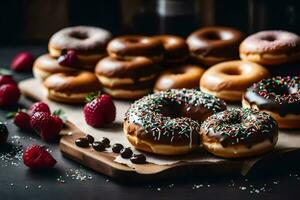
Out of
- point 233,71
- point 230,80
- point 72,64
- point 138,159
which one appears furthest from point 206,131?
point 72,64

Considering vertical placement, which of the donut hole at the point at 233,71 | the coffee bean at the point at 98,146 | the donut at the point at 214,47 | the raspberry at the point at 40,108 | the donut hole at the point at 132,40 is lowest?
the coffee bean at the point at 98,146

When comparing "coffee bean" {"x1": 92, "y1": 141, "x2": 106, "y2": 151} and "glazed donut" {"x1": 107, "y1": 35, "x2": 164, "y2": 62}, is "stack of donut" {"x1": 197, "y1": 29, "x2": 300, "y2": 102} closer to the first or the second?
"glazed donut" {"x1": 107, "y1": 35, "x2": 164, "y2": 62}

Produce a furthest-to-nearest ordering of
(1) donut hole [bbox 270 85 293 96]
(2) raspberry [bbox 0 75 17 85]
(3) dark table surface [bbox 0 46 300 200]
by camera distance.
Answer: (2) raspberry [bbox 0 75 17 85] → (1) donut hole [bbox 270 85 293 96] → (3) dark table surface [bbox 0 46 300 200]

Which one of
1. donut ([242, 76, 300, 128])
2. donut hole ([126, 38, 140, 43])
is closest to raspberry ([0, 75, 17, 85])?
donut hole ([126, 38, 140, 43])

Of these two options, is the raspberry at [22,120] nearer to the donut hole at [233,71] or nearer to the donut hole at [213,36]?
the donut hole at [233,71]

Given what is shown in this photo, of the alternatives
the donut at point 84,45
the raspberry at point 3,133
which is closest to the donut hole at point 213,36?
the donut at point 84,45

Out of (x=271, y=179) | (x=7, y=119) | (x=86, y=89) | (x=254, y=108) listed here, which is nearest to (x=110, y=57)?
(x=86, y=89)
